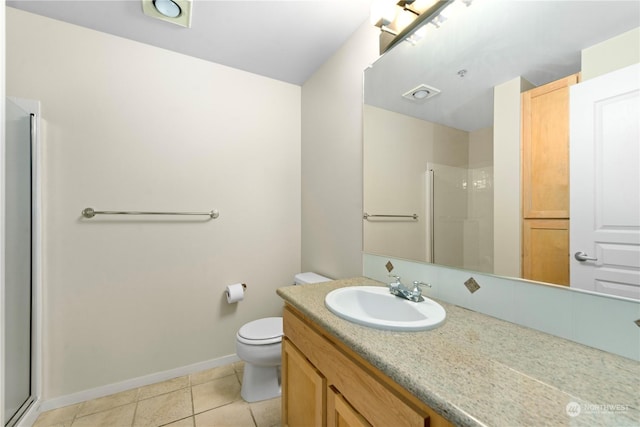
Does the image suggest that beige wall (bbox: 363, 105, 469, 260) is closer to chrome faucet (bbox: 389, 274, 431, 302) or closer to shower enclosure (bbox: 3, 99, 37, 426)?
chrome faucet (bbox: 389, 274, 431, 302)

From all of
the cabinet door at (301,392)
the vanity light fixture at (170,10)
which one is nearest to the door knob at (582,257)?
the cabinet door at (301,392)

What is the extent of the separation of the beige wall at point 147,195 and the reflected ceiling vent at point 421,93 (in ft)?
4.03

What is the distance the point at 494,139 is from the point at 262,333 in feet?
5.23

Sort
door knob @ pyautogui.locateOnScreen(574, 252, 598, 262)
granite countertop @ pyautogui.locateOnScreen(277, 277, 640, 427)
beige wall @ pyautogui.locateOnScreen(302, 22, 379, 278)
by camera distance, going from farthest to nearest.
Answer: beige wall @ pyautogui.locateOnScreen(302, 22, 379, 278) < door knob @ pyautogui.locateOnScreen(574, 252, 598, 262) < granite countertop @ pyautogui.locateOnScreen(277, 277, 640, 427)

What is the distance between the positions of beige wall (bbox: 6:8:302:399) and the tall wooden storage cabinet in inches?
68.1

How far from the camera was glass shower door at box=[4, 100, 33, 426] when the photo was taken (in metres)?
1.31

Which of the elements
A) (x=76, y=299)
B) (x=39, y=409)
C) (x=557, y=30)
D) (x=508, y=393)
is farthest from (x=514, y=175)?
(x=39, y=409)

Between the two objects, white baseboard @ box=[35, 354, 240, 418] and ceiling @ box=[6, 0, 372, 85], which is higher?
ceiling @ box=[6, 0, 372, 85]

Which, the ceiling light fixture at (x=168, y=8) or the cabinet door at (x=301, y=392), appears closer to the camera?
the cabinet door at (x=301, y=392)

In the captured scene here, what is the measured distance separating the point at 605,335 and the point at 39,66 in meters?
2.81

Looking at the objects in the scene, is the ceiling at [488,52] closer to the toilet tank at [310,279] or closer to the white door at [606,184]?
the white door at [606,184]

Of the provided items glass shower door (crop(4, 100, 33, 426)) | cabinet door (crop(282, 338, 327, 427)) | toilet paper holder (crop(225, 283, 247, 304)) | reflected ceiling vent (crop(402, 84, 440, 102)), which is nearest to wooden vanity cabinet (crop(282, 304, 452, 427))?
cabinet door (crop(282, 338, 327, 427))

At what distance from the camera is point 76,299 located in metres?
1.61

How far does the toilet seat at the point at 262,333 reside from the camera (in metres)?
1.57
